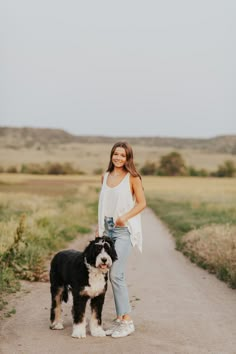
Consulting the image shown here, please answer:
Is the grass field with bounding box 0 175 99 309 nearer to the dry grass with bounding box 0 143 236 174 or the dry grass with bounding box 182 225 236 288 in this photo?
the dry grass with bounding box 182 225 236 288

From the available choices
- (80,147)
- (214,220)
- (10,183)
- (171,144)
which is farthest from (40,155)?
(214,220)

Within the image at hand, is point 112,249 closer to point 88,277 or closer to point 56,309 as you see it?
point 88,277

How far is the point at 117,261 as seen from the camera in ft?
26.6

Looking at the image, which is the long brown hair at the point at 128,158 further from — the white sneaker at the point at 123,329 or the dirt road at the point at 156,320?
the dirt road at the point at 156,320

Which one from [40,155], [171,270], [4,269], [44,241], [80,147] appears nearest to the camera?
[4,269]

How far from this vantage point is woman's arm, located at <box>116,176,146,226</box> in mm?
8155

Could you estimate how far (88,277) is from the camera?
776 centimetres

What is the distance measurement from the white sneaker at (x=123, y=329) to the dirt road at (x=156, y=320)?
0.08 meters

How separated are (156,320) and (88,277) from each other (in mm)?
1913

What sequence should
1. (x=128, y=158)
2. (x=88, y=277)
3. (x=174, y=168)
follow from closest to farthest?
(x=88, y=277), (x=128, y=158), (x=174, y=168)

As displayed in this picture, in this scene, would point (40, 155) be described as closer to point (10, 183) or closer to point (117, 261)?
point (10, 183)

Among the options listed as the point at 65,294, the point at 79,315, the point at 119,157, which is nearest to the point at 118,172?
the point at 119,157

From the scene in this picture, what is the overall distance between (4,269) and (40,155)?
111 m

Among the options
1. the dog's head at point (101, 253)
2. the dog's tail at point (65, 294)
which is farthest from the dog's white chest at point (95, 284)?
the dog's tail at point (65, 294)
